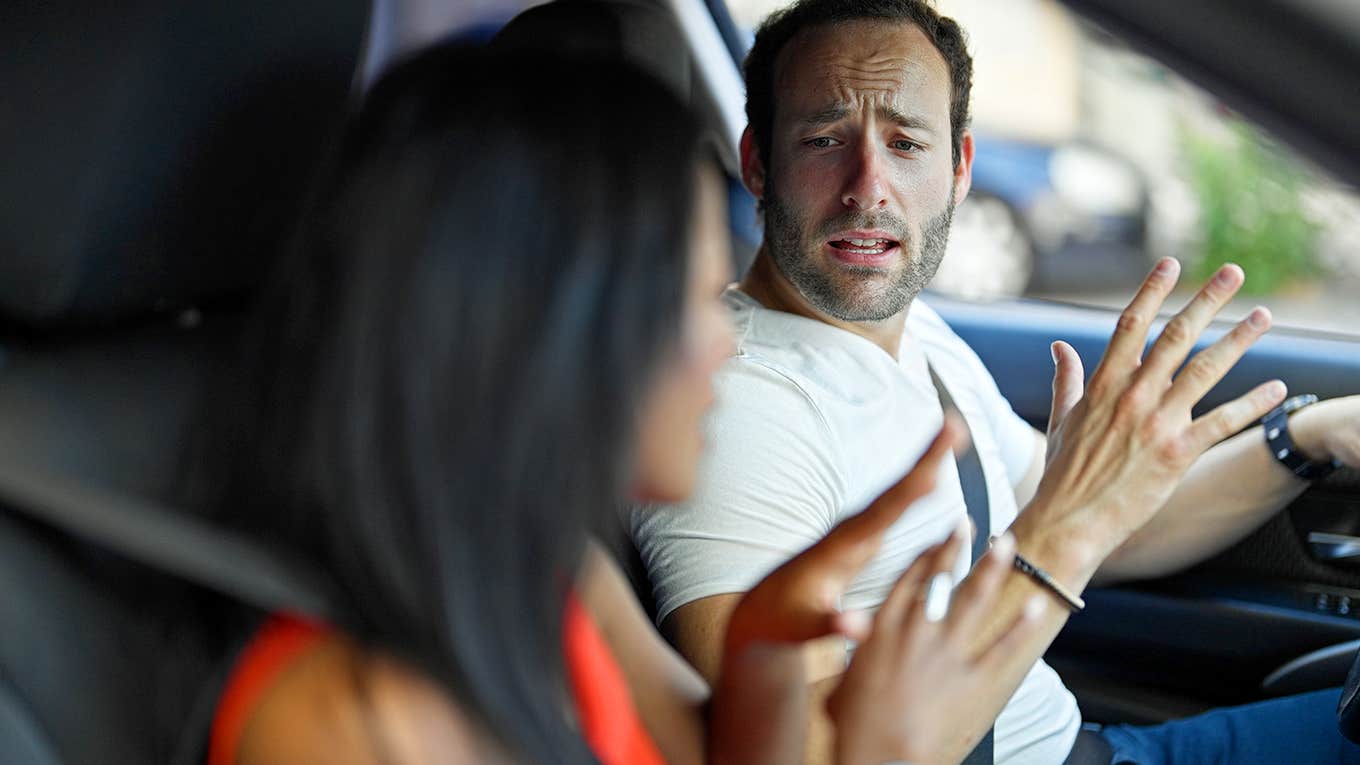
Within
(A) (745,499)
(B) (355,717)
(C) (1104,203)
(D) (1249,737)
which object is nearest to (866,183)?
(A) (745,499)

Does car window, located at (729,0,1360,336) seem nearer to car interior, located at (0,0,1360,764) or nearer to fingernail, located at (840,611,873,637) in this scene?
car interior, located at (0,0,1360,764)

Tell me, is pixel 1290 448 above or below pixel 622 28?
below

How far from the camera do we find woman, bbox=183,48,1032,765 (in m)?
0.92

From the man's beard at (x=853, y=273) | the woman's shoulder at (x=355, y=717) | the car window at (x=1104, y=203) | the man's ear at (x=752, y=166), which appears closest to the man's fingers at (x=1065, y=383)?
the man's beard at (x=853, y=273)

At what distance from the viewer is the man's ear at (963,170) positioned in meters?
2.05

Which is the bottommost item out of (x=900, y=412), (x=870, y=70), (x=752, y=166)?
(x=900, y=412)

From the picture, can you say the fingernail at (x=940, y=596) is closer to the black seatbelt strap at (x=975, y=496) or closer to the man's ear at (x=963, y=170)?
the black seatbelt strap at (x=975, y=496)

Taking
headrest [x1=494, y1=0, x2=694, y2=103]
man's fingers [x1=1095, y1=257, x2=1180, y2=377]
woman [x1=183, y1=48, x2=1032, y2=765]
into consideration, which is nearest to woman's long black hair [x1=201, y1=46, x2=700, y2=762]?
woman [x1=183, y1=48, x2=1032, y2=765]

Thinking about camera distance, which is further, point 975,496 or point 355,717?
point 975,496

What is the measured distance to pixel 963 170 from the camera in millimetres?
2096

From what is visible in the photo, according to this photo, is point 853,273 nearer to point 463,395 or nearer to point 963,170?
point 963,170

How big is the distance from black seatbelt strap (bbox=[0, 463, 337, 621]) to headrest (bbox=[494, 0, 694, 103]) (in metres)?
0.65

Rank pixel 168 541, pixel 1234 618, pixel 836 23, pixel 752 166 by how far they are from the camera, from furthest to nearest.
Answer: pixel 1234 618
pixel 752 166
pixel 836 23
pixel 168 541

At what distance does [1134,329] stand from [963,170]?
68cm
